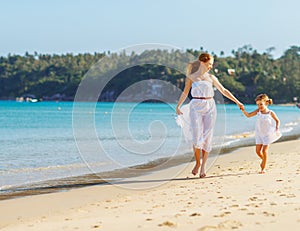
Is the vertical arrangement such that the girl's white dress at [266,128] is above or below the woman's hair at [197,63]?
below

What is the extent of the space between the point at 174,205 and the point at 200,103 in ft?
9.22

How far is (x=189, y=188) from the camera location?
8336 millimetres

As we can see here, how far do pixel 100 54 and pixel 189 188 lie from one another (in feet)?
492

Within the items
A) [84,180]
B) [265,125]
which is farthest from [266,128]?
[84,180]

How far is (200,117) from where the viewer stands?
938 centimetres

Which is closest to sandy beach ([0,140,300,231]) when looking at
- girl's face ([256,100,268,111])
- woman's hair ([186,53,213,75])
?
girl's face ([256,100,268,111])

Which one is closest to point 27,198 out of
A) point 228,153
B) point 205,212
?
point 205,212

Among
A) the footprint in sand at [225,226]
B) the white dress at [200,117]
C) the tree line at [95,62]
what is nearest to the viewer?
the footprint in sand at [225,226]

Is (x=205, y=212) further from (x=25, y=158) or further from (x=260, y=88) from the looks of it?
(x=260, y=88)

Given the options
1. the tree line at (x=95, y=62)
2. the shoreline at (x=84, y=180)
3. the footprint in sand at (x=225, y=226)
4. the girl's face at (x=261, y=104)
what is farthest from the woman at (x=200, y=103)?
the tree line at (x=95, y=62)

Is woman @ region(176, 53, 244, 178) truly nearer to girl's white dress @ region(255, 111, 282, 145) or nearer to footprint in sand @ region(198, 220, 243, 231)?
girl's white dress @ region(255, 111, 282, 145)

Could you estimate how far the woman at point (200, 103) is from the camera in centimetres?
916

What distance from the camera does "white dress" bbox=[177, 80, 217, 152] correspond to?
9195 millimetres

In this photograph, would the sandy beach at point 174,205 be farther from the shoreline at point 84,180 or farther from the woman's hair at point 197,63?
the woman's hair at point 197,63
